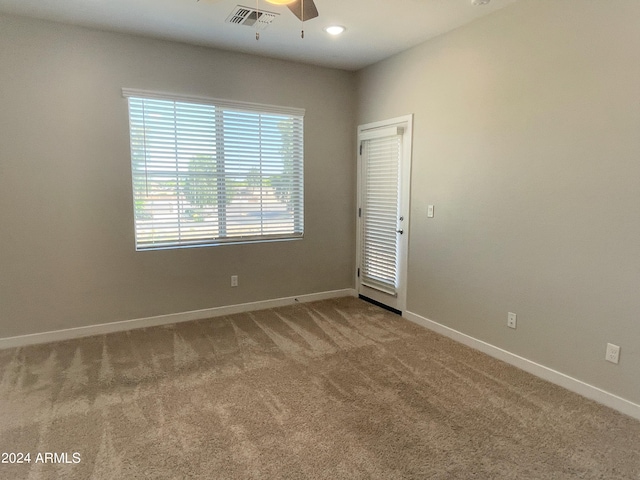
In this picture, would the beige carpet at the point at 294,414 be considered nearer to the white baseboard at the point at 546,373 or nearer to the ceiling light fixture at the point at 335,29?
the white baseboard at the point at 546,373

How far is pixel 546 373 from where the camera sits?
2.85 metres

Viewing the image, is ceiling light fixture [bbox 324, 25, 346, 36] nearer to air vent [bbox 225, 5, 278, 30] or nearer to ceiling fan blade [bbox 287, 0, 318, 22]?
air vent [bbox 225, 5, 278, 30]

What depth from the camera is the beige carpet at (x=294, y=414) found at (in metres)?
1.94

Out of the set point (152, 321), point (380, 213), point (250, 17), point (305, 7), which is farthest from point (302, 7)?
point (152, 321)

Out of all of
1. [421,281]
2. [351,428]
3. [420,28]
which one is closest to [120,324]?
[351,428]

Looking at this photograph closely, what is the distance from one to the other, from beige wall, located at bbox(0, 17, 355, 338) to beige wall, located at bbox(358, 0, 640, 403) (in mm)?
1858

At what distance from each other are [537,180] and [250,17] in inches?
103

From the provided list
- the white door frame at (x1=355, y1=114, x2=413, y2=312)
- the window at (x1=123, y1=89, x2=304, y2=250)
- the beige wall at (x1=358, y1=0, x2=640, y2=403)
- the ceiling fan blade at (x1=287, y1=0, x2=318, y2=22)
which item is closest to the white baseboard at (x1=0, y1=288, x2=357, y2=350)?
the window at (x1=123, y1=89, x2=304, y2=250)

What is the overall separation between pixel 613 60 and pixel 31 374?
4.55m

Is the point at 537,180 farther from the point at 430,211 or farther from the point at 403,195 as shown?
the point at 403,195

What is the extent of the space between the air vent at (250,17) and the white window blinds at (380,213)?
5.75ft

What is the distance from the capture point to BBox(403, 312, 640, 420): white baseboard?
2.44 metres

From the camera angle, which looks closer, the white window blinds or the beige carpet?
the beige carpet

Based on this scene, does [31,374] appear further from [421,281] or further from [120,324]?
[421,281]
